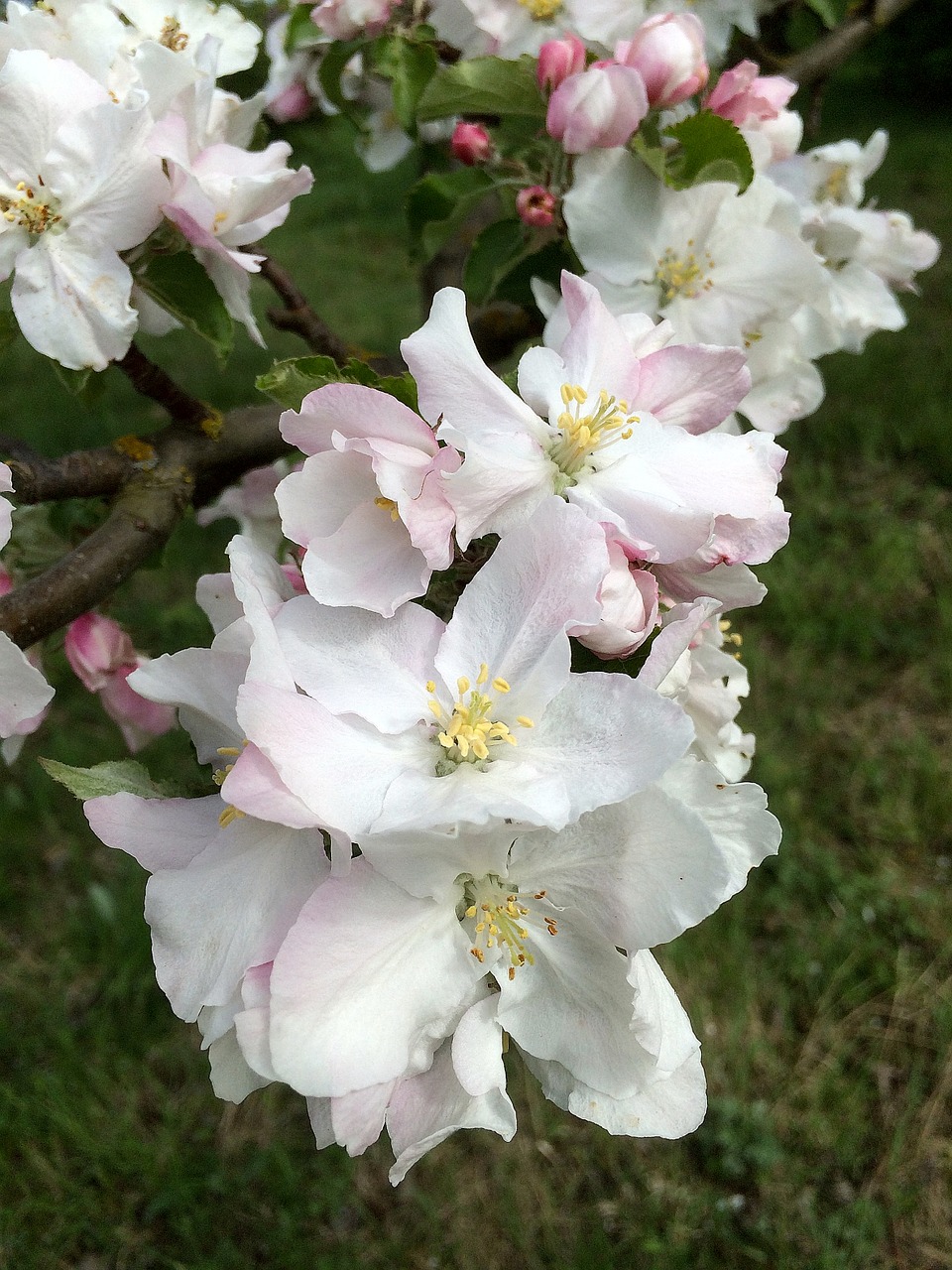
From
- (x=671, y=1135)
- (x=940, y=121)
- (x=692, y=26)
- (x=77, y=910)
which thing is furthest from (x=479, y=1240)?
(x=940, y=121)

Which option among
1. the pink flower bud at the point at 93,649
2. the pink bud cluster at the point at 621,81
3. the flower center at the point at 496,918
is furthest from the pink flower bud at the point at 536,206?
the flower center at the point at 496,918

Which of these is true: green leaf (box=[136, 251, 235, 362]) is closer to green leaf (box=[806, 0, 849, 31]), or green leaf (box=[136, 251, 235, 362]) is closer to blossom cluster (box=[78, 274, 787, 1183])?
blossom cluster (box=[78, 274, 787, 1183])

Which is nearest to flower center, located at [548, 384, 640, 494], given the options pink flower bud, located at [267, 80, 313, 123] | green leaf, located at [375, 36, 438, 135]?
green leaf, located at [375, 36, 438, 135]

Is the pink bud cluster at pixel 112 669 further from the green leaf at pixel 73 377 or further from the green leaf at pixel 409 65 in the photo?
the green leaf at pixel 409 65

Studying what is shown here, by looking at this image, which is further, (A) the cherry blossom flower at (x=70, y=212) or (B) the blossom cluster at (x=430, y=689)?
(A) the cherry blossom flower at (x=70, y=212)

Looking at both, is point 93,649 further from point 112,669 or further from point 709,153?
point 709,153

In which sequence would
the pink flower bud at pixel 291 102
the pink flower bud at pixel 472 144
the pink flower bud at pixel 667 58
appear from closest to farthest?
1. the pink flower bud at pixel 667 58
2. the pink flower bud at pixel 472 144
3. the pink flower bud at pixel 291 102

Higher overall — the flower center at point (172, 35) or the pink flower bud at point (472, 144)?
the flower center at point (172, 35)
